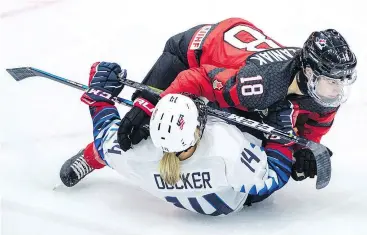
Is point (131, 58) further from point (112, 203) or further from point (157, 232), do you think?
point (157, 232)

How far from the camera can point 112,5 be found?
5.54 meters

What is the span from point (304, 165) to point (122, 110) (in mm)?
1517

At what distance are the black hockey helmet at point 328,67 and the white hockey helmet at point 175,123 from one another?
472 mm

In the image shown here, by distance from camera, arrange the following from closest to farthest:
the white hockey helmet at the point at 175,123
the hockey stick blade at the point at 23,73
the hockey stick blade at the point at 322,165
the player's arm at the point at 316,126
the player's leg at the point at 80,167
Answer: the white hockey helmet at the point at 175,123 → the hockey stick blade at the point at 322,165 → the player's arm at the point at 316,126 → the player's leg at the point at 80,167 → the hockey stick blade at the point at 23,73

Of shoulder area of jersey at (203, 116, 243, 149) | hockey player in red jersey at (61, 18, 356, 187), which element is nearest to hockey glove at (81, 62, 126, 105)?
hockey player in red jersey at (61, 18, 356, 187)

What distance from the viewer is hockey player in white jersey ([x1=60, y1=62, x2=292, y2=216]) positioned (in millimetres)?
3180

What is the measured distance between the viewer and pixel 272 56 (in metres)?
3.51

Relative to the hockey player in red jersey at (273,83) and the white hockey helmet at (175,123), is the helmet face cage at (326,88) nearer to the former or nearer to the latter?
the hockey player in red jersey at (273,83)

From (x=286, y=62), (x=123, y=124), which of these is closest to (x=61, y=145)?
(x=123, y=124)

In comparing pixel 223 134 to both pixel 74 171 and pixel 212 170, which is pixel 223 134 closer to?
pixel 212 170

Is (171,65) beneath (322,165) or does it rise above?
Answer: above

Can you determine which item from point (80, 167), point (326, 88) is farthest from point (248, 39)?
point (80, 167)

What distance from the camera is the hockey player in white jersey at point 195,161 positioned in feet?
10.4

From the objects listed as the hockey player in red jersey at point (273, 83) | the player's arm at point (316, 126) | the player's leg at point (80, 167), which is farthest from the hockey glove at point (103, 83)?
the player's arm at point (316, 126)
